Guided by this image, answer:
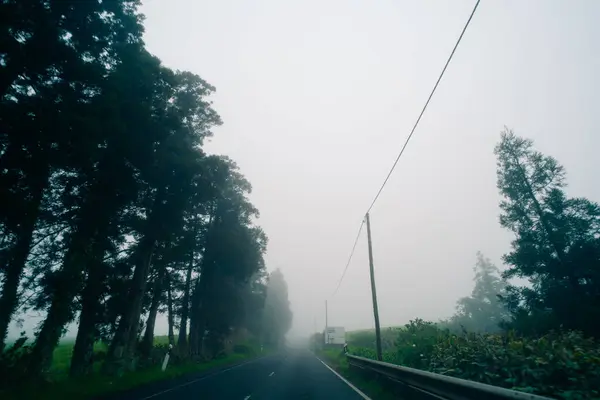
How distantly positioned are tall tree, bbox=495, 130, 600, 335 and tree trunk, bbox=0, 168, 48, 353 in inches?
1130

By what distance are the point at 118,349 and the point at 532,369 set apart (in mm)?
14717

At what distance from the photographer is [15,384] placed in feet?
25.9

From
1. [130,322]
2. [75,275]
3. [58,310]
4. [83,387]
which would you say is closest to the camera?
[83,387]

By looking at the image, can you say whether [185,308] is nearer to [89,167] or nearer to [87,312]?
[87,312]

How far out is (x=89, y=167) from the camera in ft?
33.3

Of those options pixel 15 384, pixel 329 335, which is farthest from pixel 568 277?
pixel 329 335

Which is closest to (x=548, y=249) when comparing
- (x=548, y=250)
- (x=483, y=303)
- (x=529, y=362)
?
(x=548, y=250)

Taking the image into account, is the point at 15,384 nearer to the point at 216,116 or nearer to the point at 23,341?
the point at 23,341

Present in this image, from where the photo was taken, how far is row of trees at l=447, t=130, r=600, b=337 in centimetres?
2089

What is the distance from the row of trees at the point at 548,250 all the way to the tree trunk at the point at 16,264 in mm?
28095

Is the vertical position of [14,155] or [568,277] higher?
[14,155]

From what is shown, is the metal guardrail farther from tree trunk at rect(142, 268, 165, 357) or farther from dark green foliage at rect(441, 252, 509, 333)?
dark green foliage at rect(441, 252, 509, 333)

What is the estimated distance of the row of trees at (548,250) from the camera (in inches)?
822

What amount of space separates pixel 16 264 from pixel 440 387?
40.0ft
